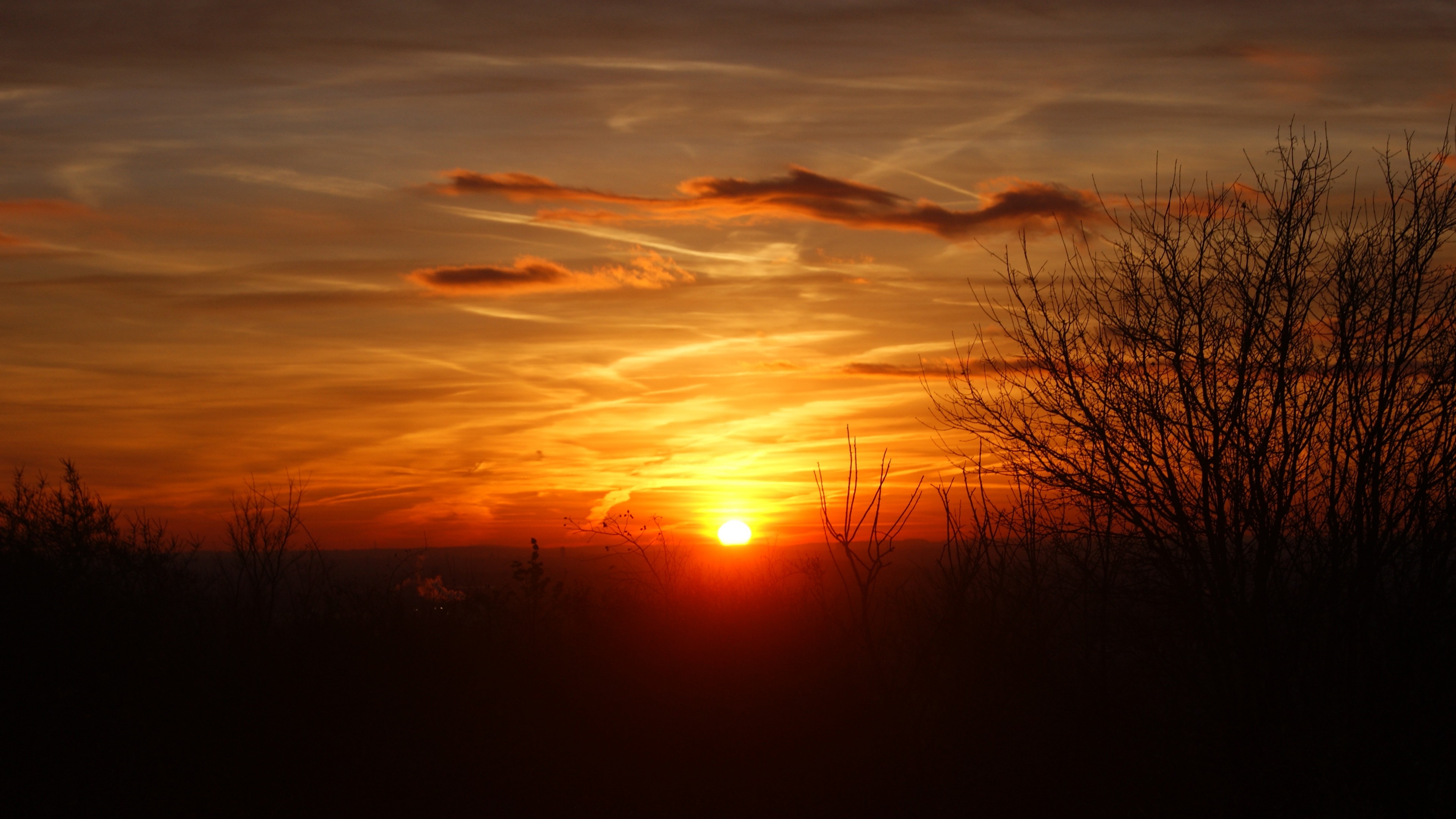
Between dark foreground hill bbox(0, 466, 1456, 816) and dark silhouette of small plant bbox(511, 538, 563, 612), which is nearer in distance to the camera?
dark foreground hill bbox(0, 466, 1456, 816)

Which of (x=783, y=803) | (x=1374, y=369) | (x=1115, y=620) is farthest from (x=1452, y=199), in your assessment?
(x=783, y=803)

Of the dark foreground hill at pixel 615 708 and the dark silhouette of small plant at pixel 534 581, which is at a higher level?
the dark silhouette of small plant at pixel 534 581

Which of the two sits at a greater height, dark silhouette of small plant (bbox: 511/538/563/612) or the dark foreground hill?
dark silhouette of small plant (bbox: 511/538/563/612)

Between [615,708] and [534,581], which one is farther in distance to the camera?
[534,581]

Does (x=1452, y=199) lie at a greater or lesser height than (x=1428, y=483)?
greater

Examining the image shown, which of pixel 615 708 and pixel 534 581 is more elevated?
pixel 534 581

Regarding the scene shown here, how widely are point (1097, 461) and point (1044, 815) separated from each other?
4587 millimetres

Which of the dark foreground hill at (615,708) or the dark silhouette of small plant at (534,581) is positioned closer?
the dark foreground hill at (615,708)

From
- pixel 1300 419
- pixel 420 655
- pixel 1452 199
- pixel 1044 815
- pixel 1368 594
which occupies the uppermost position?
pixel 1452 199

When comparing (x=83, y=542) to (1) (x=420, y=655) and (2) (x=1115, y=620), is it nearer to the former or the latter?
(1) (x=420, y=655)

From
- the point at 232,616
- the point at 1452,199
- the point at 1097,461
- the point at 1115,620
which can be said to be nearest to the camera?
the point at 1452,199

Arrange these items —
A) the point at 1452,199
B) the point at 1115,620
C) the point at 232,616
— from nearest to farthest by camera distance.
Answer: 1. the point at 1452,199
2. the point at 1115,620
3. the point at 232,616

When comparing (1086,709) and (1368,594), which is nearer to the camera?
(1368,594)

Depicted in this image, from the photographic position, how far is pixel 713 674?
16.6m
